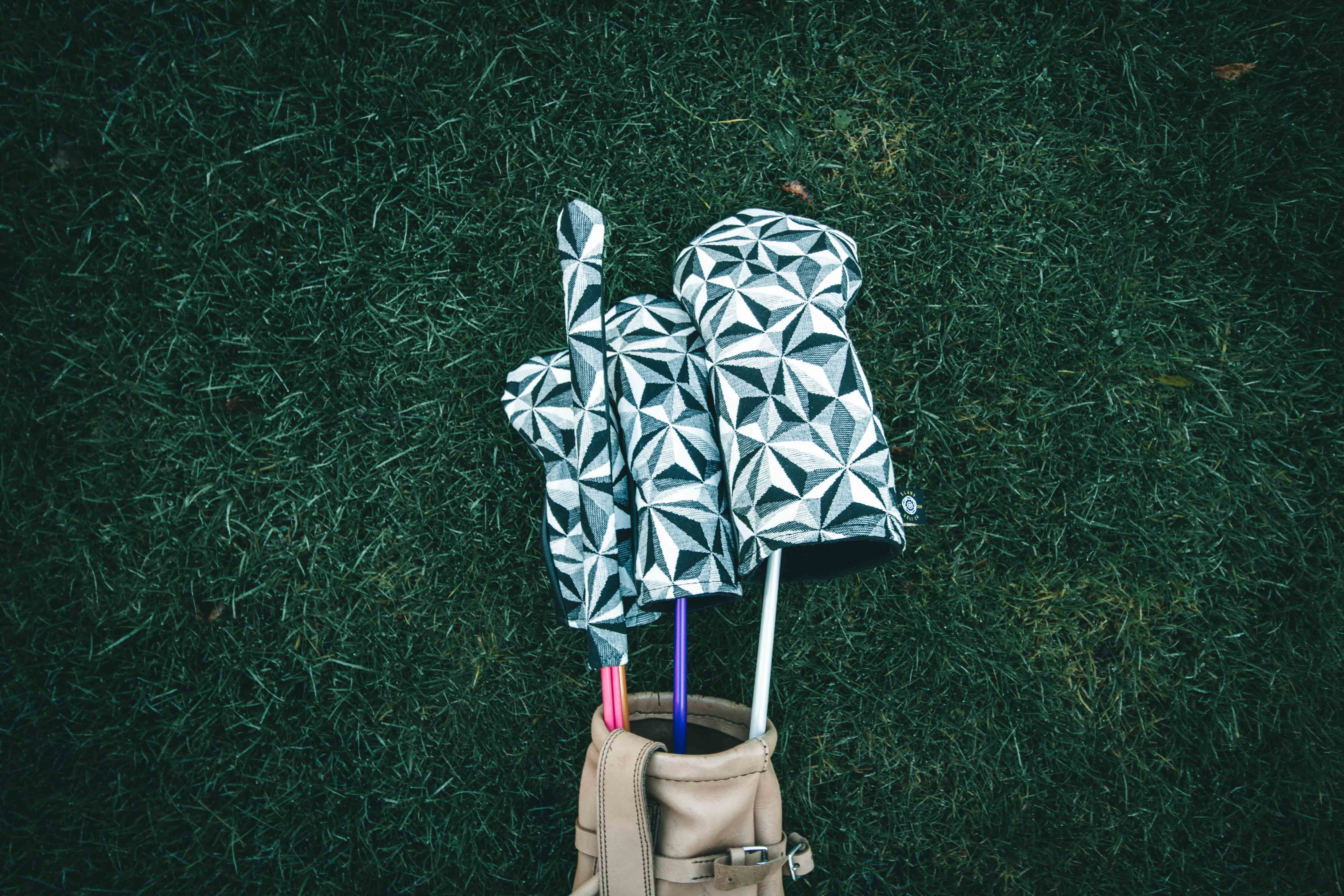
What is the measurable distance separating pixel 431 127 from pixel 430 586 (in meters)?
1.31

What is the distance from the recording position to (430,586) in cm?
204

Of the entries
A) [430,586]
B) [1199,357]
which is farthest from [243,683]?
[1199,357]

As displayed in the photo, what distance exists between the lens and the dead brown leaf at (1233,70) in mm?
2146

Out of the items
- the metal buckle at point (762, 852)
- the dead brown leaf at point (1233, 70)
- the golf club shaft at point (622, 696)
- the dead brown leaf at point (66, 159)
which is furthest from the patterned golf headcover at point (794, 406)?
the dead brown leaf at point (66, 159)

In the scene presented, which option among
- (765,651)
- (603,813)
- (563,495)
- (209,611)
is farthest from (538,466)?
(209,611)

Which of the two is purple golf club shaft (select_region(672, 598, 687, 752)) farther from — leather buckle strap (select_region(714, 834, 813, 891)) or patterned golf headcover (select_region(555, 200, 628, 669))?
leather buckle strap (select_region(714, 834, 813, 891))

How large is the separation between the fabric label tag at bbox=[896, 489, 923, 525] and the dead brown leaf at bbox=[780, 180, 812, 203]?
90 centimetres

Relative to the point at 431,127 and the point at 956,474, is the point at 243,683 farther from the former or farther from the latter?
the point at 956,474

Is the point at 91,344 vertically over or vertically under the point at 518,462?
over

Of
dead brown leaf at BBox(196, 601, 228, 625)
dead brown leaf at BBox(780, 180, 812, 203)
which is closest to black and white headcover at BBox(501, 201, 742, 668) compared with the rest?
dead brown leaf at BBox(780, 180, 812, 203)

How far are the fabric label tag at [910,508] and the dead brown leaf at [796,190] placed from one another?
0.90 meters

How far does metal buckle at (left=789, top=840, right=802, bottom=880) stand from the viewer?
1.67 metres

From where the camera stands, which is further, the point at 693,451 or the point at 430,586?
the point at 430,586

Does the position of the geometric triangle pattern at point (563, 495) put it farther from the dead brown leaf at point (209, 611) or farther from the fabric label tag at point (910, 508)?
the dead brown leaf at point (209, 611)
